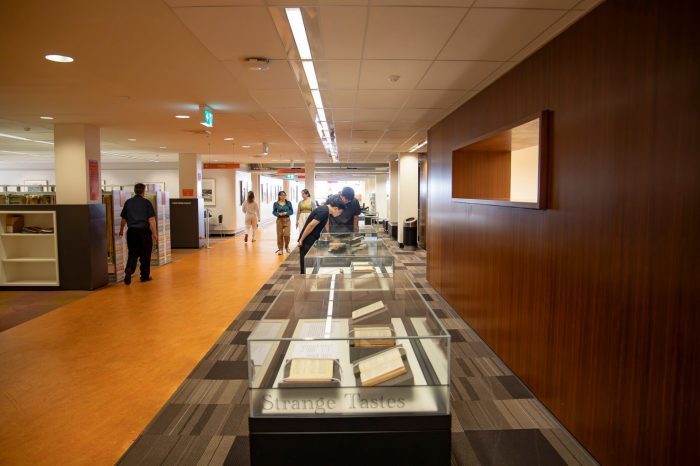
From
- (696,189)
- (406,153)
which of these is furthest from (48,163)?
(696,189)

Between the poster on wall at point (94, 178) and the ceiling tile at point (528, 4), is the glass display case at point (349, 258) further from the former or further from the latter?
the poster on wall at point (94, 178)

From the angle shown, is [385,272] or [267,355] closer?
[267,355]

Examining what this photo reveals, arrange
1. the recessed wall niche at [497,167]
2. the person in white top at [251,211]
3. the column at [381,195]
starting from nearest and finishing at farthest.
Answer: the recessed wall niche at [497,167], the person in white top at [251,211], the column at [381,195]

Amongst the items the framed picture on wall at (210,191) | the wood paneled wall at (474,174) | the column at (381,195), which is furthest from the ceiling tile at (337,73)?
the column at (381,195)

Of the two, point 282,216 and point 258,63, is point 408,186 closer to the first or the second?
point 282,216

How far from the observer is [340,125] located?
26.3 ft

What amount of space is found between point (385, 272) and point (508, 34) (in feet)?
6.80

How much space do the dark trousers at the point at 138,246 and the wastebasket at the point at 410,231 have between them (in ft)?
24.3

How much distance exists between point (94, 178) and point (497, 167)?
6863mm

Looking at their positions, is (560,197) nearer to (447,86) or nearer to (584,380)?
(584,380)

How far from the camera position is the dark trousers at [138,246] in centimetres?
805

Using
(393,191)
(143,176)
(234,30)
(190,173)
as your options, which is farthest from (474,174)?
(143,176)

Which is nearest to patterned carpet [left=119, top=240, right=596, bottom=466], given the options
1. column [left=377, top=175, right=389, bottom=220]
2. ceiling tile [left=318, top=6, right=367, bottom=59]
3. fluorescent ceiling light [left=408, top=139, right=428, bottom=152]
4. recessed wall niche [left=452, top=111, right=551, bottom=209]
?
recessed wall niche [left=452, top=111, right=551, bottom=209]

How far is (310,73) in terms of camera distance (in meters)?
4.54
